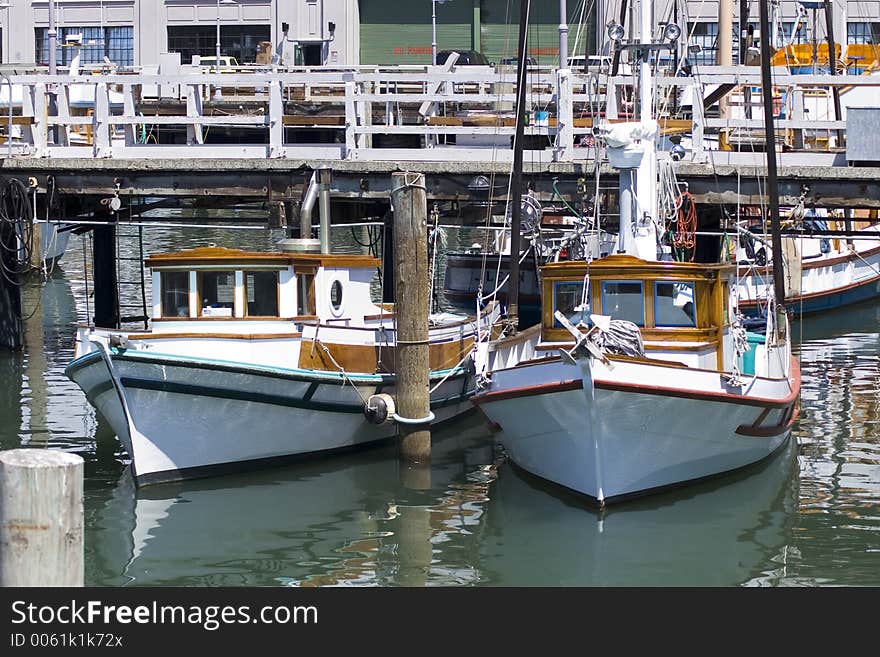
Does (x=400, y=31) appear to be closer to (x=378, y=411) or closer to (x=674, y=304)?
(x=378, y=411)

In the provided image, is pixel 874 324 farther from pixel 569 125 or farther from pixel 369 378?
pixel 369 378

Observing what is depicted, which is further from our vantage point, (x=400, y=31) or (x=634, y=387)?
(x=400, y=31)

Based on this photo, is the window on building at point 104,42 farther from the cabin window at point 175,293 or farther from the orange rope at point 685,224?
the cabin window at point 175,293

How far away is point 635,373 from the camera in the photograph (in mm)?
15180

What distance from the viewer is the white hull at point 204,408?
638 inches

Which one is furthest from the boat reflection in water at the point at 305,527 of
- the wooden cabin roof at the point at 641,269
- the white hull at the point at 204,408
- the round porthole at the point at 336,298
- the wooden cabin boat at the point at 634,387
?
the wooden cabin roof at the point at 641,269

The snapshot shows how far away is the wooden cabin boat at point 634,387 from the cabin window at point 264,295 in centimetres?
268

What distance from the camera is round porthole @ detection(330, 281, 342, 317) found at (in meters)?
18.3

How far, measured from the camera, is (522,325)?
105 feet

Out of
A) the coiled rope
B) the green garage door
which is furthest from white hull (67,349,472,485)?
the green garage door

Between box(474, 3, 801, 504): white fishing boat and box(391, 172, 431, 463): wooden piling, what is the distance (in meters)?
0.79

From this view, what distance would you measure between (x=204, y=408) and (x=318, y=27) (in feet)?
124

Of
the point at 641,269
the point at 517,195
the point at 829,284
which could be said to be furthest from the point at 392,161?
the point at 829,284
